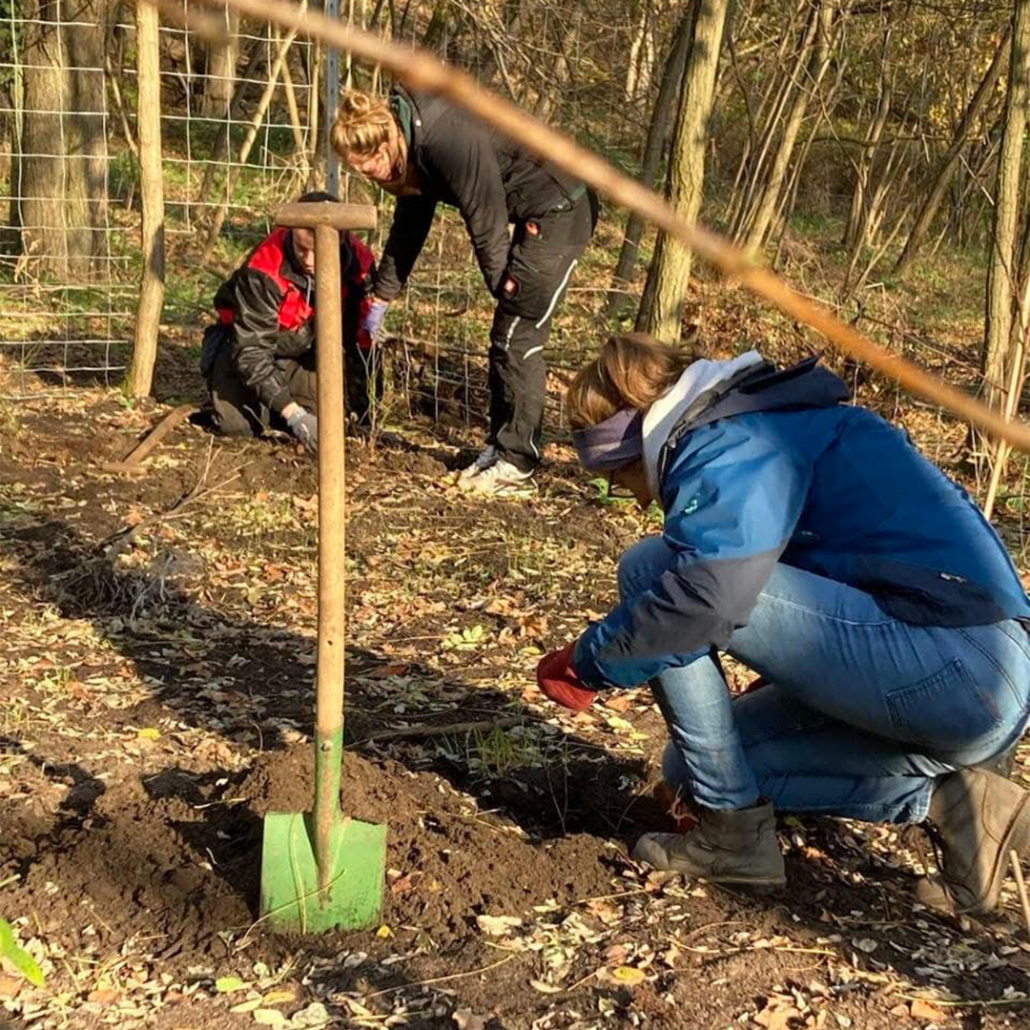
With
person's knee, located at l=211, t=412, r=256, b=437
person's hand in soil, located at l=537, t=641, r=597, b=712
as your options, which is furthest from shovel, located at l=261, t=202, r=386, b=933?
person's knee, located at l=211, t=412, r=256, b=437

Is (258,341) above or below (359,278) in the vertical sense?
below

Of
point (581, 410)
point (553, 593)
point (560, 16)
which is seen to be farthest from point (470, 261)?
point (581, 410)

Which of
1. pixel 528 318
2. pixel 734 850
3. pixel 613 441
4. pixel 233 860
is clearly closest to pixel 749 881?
pixel 734 850

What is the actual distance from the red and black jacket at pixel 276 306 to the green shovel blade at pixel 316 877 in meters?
3.77

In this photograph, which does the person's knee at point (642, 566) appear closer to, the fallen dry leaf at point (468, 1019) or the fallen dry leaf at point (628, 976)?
the fallen dry leaf at point (628, 976)

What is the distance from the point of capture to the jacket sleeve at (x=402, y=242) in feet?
19.1

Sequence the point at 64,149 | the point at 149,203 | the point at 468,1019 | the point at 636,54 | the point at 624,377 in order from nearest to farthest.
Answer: the point at 468,1019 < the point at 624,377 < the point at 149,203 < the point at 64,149 < the point at 636,54

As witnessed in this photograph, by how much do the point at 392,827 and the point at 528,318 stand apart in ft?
10.3

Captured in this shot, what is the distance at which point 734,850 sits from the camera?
9.25 ft

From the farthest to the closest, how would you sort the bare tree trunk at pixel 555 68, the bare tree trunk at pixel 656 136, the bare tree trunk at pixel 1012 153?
the bare tree trunk at pixel 555 68
the bare tree trunk at pixel 656 136
the bare tree trunk at pixel 1012 153

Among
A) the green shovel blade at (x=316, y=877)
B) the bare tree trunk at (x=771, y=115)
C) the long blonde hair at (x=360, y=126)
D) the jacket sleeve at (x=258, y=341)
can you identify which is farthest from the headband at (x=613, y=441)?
the bare tree trunk at (x=771, y=115)

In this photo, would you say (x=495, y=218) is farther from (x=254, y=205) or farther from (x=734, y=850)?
(x=254, y=205)

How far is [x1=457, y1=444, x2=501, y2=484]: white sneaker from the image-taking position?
5.87 m

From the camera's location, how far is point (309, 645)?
4238 mm
